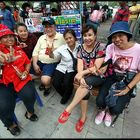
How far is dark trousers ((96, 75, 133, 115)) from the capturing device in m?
1.87

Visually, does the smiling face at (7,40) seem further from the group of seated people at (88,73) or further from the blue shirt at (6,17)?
the blue shirt at (6,17)

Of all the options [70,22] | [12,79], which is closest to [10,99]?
[12,79]

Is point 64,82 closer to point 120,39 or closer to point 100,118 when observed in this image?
point 100,118

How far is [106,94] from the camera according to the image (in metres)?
1.98

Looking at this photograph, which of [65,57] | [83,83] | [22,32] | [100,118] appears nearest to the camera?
[83,83]

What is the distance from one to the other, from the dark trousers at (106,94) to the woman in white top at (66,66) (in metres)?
0.51

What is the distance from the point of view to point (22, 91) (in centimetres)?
196

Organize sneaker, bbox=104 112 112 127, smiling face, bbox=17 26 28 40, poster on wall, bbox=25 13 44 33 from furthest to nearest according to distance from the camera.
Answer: poster on wall, bbox=25 13 44 33, smiling face, bbox=17 26 28 40, sneaker, bbox=104 112 112 127

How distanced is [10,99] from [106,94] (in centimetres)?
116

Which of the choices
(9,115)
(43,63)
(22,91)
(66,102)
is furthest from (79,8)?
(9,115)

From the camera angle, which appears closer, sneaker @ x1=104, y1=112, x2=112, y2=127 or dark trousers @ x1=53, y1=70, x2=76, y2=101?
sneaker @ x1=104, y1=112, x2=112, y2=127

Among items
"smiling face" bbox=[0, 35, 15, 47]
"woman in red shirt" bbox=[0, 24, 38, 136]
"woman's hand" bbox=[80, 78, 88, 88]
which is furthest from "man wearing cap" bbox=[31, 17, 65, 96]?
"woman's hand" bbox=[80, 78, 88, 88]

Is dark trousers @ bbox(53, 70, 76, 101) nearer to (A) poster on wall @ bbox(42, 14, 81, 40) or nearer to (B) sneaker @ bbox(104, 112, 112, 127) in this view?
(B) sneaker @ bbox(104, 112, 112, 127)

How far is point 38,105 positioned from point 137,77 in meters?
1.50
